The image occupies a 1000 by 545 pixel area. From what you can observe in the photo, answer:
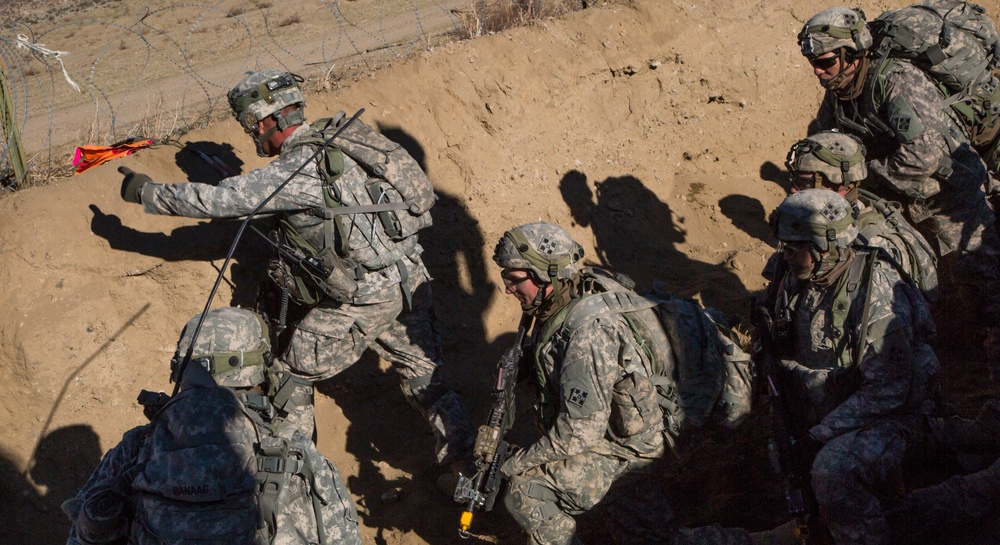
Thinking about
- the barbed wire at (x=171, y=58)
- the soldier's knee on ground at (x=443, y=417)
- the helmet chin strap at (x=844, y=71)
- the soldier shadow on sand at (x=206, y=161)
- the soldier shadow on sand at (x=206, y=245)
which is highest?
the helmet chin strap at (x=844, y=71)

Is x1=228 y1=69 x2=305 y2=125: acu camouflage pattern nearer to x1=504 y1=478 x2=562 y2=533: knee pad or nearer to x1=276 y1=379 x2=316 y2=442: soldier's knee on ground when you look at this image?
x1=276 y1=379 x2=316 y2=442: soldier's knee on ground

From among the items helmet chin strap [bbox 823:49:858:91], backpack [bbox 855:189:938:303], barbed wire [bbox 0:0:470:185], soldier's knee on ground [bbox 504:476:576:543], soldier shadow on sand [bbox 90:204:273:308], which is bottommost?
barbed wire [bbox 0:0:470:185]

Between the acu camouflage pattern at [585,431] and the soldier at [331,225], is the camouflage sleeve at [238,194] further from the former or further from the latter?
the acu camouflage pattern at [585,431]

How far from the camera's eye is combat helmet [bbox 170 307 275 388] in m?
4.13

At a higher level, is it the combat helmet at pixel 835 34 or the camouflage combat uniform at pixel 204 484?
the combat helmet at pixel 835 34

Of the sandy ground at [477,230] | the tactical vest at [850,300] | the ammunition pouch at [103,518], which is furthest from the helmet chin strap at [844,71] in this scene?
the ammunition pouch at [103,518]

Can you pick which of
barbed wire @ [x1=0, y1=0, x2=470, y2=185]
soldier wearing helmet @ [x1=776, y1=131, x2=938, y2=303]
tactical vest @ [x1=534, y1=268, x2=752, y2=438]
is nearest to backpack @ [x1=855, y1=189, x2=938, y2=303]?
soldier wearing helmet @ [x1=776, y1=131, x2=938, y2=303]

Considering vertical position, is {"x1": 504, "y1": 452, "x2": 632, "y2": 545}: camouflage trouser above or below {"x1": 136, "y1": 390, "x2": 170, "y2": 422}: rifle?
below

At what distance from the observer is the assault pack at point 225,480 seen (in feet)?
12.1

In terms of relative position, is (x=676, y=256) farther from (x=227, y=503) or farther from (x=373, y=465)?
(x=227, y=503)

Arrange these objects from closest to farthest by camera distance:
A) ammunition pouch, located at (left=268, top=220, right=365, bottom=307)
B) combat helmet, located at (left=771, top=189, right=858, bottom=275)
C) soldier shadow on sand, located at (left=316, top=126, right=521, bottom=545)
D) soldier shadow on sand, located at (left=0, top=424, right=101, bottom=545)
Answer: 1. combat helmet, located at (left=771, top=189, right=858, bottom=275)
2. ammunition pouch, located at (left=268, top=220, right=365, bottom=307)
3. soldier shadow on sand, located at (left=0, top=424, right=101, bottom=545)
4. soldier shadow on sand, located at (left=316, top=126, right=521, bottom=545)

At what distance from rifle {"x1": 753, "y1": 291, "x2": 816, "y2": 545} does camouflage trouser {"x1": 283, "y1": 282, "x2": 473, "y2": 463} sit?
1.98 metres

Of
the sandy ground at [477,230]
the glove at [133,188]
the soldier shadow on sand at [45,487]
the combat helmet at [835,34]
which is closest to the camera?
the glove at [133,188]

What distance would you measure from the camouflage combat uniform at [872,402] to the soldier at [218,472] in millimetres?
2590
